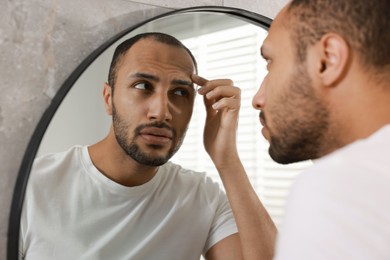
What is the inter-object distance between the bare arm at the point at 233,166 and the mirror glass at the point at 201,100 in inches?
0.7

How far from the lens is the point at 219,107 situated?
1025 millimetres

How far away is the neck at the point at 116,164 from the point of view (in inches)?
34.4

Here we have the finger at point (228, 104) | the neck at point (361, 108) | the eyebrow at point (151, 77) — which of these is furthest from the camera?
the finger at point (228, 104)

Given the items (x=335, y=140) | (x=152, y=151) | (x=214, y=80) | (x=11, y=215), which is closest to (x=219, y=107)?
(x=214, y=80)

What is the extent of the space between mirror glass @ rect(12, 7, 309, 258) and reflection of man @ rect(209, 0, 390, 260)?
A: 2.7 inches

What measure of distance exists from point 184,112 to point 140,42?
0.16 meters

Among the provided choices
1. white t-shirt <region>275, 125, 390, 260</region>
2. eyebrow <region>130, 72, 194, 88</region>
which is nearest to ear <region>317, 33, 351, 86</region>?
white t-shirt <region>275, 125, 390, 260</region>

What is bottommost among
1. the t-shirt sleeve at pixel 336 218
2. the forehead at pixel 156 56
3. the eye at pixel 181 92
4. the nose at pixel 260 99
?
the t-shirt sleeve at pixel 336 218

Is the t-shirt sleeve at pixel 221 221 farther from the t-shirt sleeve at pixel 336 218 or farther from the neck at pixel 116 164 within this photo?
the t-shirt sleeve at pixel 336 218

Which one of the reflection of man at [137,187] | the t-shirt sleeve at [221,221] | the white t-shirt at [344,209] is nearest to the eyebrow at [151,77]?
the reflection of man at [137,187]

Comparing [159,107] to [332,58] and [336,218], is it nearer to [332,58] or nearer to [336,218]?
[332,58]

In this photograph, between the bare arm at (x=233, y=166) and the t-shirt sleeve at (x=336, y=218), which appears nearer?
the t-shirt sleeve at (x=336, y=218)

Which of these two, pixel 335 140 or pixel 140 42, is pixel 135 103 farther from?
pixel 335 140

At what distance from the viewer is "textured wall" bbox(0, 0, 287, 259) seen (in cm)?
82
